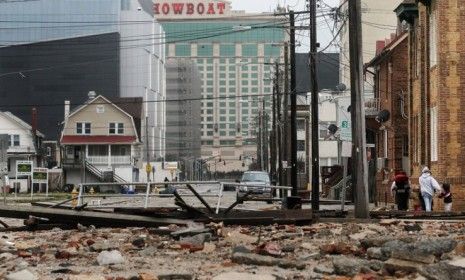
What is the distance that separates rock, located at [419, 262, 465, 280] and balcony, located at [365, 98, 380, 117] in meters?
40.6

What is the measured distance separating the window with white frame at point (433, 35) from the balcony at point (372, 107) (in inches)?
629

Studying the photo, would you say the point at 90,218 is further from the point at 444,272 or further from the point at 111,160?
the point at 111,160

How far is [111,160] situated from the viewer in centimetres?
10794

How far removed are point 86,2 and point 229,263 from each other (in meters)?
141

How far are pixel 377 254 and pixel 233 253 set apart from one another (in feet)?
7.16

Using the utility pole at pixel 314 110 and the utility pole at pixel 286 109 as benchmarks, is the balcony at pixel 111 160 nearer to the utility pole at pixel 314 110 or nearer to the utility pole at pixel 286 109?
the utility pole at pixel 286 109

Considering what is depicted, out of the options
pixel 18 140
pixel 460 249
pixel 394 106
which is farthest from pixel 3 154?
pixel 18 140

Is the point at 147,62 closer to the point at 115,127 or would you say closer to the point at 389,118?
the point at 115,127

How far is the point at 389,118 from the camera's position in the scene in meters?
47.5

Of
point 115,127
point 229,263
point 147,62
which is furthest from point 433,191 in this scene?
point 147,62

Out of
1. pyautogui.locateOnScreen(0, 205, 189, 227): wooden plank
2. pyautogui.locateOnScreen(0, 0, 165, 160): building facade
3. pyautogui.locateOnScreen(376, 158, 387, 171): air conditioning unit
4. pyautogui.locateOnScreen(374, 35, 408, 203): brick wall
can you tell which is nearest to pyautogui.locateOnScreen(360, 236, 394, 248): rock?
pyautogui.locateOnScreen(0, 205, 189, 227): wooden plank

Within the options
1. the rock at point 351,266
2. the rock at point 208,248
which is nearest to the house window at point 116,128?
the rock at point 208,248

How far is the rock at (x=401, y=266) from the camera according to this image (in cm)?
1145

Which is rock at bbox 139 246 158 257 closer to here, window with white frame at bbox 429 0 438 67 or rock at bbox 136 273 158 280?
rock at bbox 136 273 158 280
